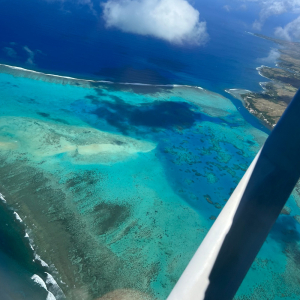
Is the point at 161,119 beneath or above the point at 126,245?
above

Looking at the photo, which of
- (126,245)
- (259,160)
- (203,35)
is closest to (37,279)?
(126,245)

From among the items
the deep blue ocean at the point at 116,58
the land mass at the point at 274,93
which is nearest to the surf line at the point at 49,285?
the deep blue ocean at the point at 116,58

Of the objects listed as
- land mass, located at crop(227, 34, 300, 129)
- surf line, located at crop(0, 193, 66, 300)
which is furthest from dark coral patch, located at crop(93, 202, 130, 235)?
land mass, located at crop(227, 34, 300, 129)

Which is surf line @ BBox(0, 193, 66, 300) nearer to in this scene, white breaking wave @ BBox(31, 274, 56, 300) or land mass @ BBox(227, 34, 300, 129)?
white breaking wave @ BBox(31, 274, 56, 300)

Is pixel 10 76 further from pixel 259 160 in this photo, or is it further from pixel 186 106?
pixel 259 160

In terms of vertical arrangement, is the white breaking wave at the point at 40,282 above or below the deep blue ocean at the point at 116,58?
below

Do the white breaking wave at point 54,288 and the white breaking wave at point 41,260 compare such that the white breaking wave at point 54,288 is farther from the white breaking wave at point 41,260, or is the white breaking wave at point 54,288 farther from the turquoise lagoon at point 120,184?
the white breaking wave at point 41,260
